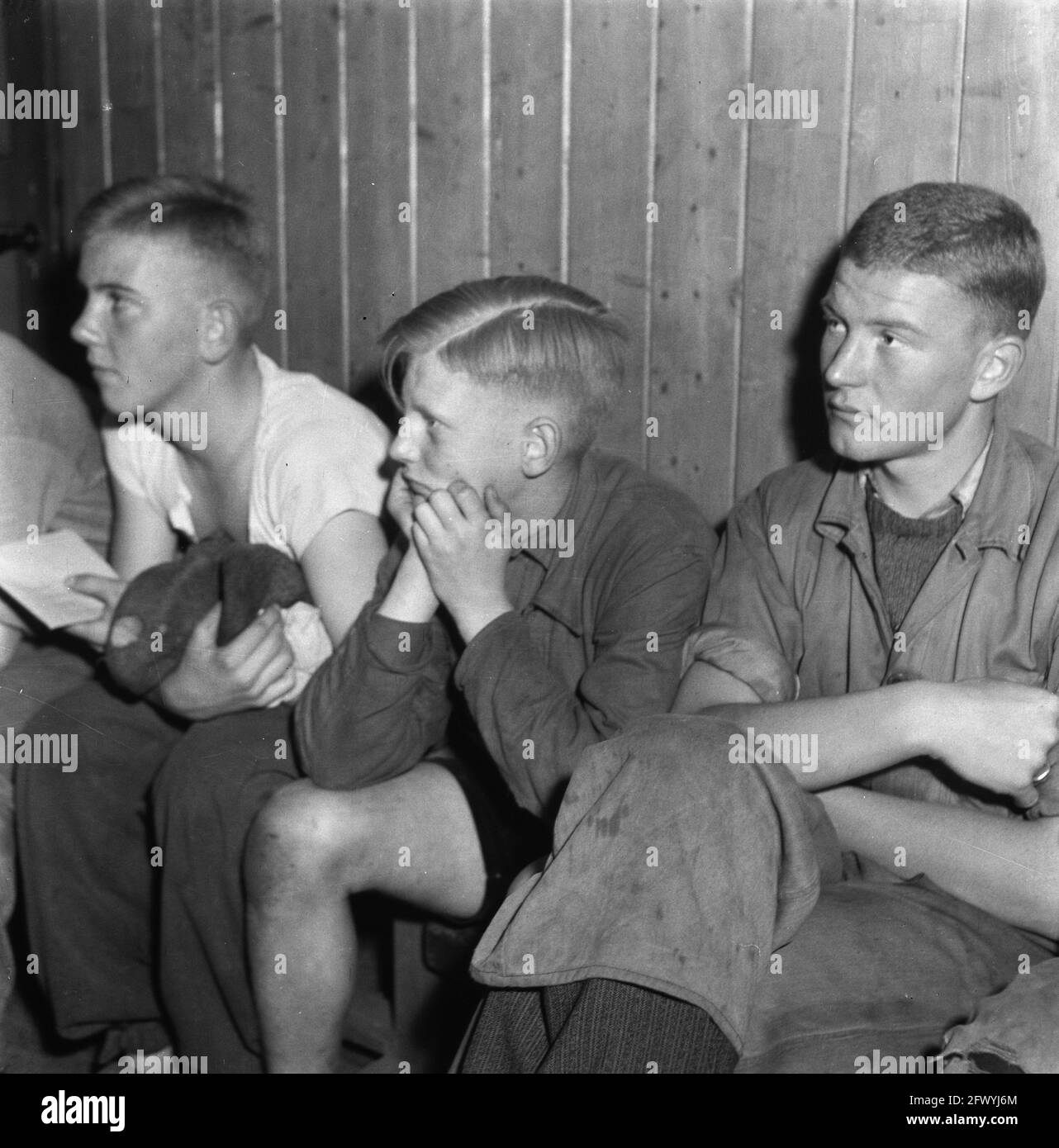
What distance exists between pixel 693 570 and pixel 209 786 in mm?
645

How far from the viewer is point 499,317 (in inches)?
64.4

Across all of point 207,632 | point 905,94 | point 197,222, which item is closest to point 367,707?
point 207,632

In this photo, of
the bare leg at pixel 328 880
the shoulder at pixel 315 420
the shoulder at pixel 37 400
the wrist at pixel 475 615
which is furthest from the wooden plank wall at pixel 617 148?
the bare leg at pixel 328 880

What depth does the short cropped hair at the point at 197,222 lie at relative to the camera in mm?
1991

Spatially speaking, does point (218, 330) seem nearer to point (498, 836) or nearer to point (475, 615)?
point (475, 615)

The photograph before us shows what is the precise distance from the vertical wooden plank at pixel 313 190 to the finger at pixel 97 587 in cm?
55

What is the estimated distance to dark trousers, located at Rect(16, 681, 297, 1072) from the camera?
1.62m

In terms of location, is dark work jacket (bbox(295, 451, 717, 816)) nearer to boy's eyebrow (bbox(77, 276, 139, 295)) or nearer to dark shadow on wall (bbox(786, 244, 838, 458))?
dark shadow on wall (bbox(786, 244, 838, 458))

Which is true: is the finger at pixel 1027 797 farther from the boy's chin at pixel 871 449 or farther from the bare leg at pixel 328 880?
the bare leg at pixel 328 880

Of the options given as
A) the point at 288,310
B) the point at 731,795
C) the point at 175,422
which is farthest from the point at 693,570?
the point at 288,310

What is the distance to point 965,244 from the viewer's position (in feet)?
4.88

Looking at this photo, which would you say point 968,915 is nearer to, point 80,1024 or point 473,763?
point 473,763
